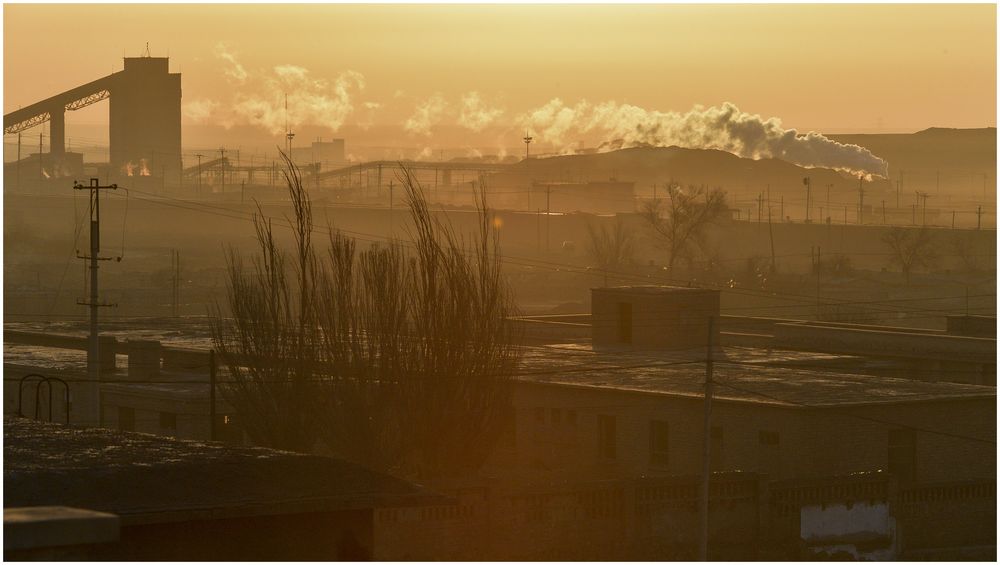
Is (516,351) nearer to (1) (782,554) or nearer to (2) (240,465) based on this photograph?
(1) (782,554)

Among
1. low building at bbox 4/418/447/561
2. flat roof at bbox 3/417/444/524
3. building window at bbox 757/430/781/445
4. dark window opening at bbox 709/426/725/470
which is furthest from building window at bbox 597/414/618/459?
low building at bbox 4/418/447/561

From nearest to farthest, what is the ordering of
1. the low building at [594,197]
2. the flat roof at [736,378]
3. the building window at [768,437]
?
1. the building window at [768,437]
2. the flat roof at [736,378]
3. the low building at [594,197]

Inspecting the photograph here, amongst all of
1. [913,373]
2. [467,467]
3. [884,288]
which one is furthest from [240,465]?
[884,288]

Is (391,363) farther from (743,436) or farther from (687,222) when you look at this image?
(687,222)

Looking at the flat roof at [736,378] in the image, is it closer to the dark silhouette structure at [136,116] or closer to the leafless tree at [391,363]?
the leafless tree at [391,363]

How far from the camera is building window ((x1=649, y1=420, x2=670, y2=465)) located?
89.9ft

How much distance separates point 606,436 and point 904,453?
4.99 metres

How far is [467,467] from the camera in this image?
26344 mm

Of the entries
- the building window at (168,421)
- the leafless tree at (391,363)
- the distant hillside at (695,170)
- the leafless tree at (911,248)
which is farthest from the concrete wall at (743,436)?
the distant hillside at (695,170)

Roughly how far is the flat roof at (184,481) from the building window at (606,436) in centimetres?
1433

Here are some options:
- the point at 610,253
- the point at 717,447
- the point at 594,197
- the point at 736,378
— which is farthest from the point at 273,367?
the point at 594,197

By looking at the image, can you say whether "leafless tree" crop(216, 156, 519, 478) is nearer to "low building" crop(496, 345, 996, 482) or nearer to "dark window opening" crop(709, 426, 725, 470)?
"low building" crop(496, 345, 996, 482)

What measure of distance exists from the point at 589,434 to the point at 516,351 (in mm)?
1990

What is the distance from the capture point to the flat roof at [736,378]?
26953 millimetres
